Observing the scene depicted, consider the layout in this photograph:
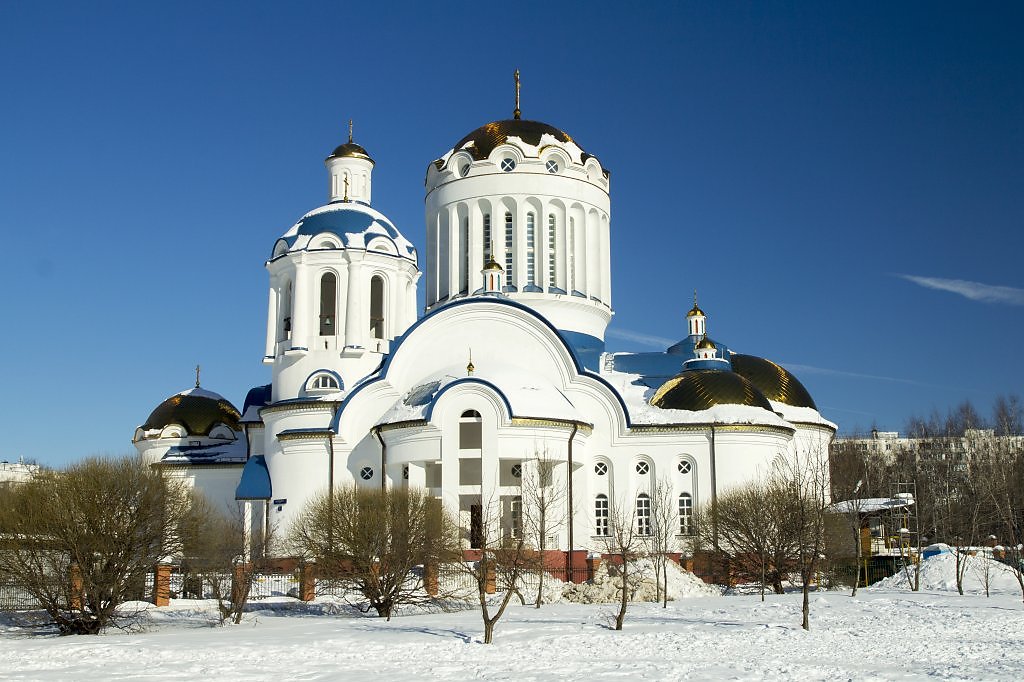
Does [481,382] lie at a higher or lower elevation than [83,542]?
higher

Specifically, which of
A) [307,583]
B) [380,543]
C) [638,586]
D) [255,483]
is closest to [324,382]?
[255,483]

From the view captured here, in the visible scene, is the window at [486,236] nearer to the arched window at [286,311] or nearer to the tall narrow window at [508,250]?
the tall narrow window at [508,250]

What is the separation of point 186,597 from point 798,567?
42.0 feet

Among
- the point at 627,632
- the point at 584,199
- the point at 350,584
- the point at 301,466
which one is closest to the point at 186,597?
the point at 350,584

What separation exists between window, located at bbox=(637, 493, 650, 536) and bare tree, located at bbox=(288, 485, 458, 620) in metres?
8.22

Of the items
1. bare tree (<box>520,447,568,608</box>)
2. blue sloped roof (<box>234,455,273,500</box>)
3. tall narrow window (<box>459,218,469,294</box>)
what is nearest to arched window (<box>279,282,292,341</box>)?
blue sloped roof (<box>234,455,273,500</box>)

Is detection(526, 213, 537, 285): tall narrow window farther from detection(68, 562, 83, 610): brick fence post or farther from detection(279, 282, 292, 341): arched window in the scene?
detection(68, 562, 83, 610): brick fence post

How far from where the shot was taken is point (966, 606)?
2014 centimetres

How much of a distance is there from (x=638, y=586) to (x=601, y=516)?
7893mm

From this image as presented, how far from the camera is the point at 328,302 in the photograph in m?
32.7

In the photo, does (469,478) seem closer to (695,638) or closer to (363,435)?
(363,435)

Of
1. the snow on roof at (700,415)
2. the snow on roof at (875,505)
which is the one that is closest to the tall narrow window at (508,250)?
the snow on roof at (700,415)

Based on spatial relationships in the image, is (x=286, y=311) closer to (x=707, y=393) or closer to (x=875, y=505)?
(x=707, y=393)

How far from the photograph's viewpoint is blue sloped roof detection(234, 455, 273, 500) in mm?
30578
